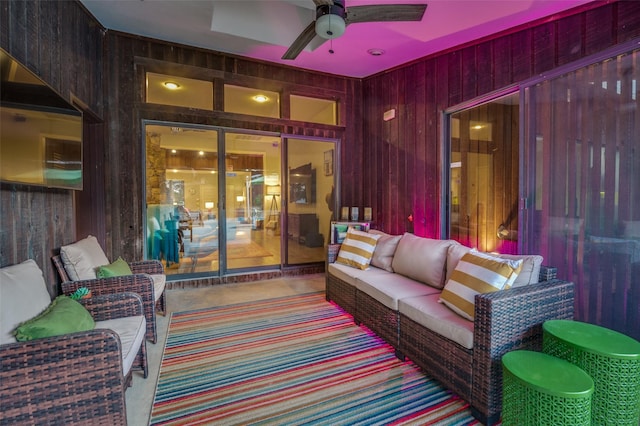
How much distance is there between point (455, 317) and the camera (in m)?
2.01

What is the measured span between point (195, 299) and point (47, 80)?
2.64 metres

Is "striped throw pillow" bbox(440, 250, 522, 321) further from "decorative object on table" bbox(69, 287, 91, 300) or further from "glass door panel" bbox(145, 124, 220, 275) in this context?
"glass door panel" bbox(145, 124, 220, 275)

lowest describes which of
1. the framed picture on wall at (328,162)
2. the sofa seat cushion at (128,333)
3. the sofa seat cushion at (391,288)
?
the sofa seat cushion at (128,333)

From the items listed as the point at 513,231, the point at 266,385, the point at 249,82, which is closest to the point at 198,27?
the point at 249,82

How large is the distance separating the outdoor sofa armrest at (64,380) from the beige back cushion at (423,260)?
2311 millimetres

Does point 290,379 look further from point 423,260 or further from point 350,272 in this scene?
point 423,260

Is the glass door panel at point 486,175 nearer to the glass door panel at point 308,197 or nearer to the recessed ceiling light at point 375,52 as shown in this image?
the recessed ceiling light at point 375,52

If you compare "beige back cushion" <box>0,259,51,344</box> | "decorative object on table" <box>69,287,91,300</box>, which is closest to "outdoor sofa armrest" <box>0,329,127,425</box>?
"beige back cushion" <box>0,259,51,344</box>

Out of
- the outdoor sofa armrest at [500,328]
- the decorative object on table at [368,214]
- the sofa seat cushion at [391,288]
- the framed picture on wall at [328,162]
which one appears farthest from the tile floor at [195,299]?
the outdoor sofa armrest at [500,328]

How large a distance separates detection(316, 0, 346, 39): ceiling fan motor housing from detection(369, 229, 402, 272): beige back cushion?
2.10m

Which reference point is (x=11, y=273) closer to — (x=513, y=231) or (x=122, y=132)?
(x=122, y=132)

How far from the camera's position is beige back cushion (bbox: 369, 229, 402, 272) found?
326cm

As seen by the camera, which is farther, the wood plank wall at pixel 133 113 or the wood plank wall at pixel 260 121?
the wood plank wall at pixel 133 113

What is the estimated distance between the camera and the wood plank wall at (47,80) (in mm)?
2016
